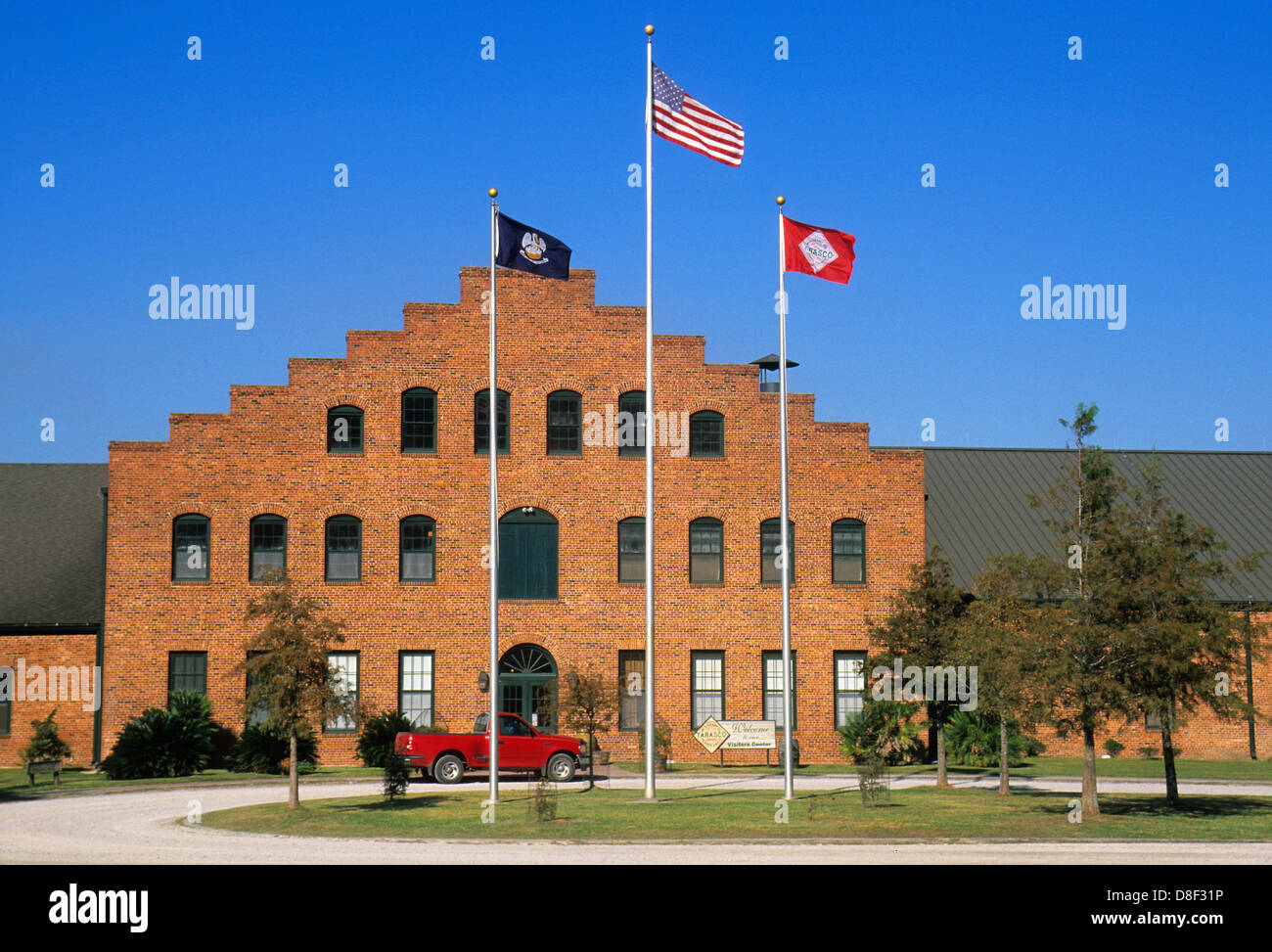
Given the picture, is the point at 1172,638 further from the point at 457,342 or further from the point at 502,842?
the point at 457,342

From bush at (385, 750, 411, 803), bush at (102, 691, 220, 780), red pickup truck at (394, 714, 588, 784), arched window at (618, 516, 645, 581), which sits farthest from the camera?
arched window at (618, 516, 645, 581)

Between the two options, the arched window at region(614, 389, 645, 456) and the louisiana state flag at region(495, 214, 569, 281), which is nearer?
the louisiana state flag at region(495, 214, 569, 281)

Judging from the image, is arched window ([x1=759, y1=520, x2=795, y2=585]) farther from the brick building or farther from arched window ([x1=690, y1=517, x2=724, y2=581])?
arched window ([x1=690, y1=517, x2=724, y2=581])

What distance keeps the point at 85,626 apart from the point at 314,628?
1837 centimetres

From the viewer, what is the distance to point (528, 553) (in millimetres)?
40688

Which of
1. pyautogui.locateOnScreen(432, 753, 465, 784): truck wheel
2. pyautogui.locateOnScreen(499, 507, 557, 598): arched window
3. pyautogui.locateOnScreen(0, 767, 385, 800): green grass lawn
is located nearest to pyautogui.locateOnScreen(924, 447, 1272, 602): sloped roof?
pyautogui.locateOnScreen(499, 507, 557, 598): arched window

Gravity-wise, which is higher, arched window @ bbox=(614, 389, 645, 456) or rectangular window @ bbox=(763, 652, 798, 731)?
arched window @ bbox=(614, 389, 645, 456)

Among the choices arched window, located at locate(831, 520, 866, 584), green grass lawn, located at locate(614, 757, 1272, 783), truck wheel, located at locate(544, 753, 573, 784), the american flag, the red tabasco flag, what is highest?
the american flag

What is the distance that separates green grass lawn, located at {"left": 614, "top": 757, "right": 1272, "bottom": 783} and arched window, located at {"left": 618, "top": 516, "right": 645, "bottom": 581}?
5.91 metres

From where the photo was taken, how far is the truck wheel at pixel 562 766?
109 feet

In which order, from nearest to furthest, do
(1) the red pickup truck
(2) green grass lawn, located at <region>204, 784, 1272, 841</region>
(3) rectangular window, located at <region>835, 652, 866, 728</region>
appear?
(2) green grass lawn, located at <region>204, 784, 1272, 841</region> < (1) the red pickup truck < (3) rectangular window, located at <region>835, 652, 866, 728</region>

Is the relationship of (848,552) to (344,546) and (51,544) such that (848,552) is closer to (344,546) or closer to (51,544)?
(344,546)

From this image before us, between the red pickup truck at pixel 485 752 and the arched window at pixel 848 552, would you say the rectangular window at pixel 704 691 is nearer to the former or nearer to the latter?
the arched window at pixel 848 552

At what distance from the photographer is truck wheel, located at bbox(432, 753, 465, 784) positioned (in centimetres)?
3281
